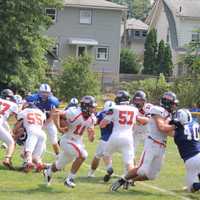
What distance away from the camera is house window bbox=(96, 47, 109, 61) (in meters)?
53.5

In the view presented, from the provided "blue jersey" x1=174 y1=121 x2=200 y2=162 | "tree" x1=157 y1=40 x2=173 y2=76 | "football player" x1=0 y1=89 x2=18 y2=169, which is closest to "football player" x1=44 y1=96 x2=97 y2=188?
"blue jersey" x1=174 y1=121 x2=200 y2=162

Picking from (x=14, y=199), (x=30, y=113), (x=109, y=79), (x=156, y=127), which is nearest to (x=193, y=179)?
(x=156, y=127)

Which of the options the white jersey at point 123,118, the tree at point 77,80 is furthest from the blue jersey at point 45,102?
the tree at point 77,80

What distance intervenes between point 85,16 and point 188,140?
42.8 m

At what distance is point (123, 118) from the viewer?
11.4m

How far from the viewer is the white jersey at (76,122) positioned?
10906 mm

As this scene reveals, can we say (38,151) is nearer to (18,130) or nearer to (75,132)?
(18,130)

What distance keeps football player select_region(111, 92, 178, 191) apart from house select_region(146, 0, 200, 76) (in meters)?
46.8

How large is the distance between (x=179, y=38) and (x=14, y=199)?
51.0 meters

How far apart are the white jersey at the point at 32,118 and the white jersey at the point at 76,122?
5.72 feet

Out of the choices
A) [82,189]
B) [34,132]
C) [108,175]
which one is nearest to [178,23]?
[34,132]

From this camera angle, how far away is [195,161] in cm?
1050

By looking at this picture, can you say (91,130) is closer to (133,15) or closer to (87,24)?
(87,24)

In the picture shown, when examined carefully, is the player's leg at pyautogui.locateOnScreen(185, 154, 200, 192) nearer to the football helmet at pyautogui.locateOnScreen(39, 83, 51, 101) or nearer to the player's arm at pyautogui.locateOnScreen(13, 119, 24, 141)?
the football helmet at pyautogui.locateOnScreen(39, 83, 51, 101)
